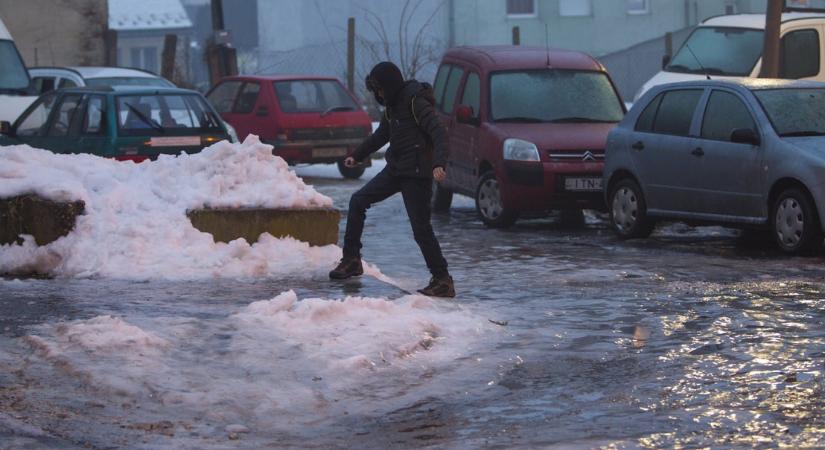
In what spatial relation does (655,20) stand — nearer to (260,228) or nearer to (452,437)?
(260,228)

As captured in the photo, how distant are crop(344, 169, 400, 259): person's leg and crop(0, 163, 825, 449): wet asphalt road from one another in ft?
1.00

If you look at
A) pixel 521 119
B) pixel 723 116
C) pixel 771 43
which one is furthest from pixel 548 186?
pixel 771 43

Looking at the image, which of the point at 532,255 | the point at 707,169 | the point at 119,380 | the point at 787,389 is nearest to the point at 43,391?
the point at 119,380

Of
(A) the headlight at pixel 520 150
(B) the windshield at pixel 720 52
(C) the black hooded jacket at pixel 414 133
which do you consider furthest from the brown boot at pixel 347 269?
(B) the windshield at pixel 720 52

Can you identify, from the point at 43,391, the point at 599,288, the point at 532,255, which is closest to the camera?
the point at 43,391

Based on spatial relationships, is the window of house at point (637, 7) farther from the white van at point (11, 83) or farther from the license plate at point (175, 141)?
the license plate at point (175, 141)

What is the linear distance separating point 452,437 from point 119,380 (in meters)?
1.71

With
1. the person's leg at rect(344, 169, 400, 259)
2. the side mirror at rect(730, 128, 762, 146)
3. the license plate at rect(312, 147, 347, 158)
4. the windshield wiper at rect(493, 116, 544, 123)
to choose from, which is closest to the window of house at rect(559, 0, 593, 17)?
the license plate at rect(312, 147, 347, 158)

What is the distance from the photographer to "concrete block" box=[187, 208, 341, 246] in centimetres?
1156

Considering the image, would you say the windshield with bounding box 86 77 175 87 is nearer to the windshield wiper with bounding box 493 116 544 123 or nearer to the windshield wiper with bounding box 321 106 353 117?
the windshield wiper with bounding box 321 106 353 117

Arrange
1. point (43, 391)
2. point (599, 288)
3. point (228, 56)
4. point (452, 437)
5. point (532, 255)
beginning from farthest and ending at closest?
point (228, 56)
point (532, 255)
point (599, 288)
point (43, 391)
point (452, 437)

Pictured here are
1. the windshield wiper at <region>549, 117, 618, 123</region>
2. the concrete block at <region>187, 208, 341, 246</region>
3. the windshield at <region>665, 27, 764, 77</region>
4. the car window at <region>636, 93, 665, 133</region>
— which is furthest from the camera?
the windshield at <region>665, 27, 764, 77</region>

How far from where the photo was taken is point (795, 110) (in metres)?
14.1

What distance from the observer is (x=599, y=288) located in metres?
11.5
